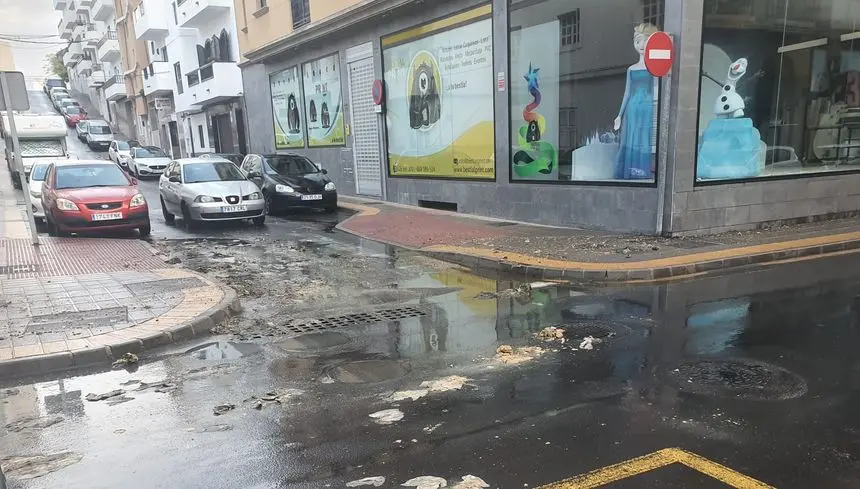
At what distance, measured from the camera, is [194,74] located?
104ft

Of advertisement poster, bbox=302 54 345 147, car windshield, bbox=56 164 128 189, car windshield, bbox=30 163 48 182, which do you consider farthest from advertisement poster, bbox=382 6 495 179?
car windshield, bbox=30 163 48 182

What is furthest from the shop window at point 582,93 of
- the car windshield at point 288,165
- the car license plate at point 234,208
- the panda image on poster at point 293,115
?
the panda image on poster at point 293,115

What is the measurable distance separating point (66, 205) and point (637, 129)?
455 inches

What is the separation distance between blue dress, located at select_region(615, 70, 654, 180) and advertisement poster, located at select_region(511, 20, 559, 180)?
1.72 metres

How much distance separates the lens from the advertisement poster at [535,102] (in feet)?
40.1

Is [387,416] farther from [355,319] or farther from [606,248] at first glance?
[606,248]

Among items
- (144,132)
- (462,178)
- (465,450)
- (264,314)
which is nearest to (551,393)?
(465,450)

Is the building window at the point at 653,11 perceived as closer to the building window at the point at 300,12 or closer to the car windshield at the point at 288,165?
the car windshield at the point at 288,165

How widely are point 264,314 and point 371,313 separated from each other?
4.37 feet

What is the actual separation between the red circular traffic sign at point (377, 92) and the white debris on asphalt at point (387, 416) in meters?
14.2

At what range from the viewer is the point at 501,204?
Result: 13.6 metres

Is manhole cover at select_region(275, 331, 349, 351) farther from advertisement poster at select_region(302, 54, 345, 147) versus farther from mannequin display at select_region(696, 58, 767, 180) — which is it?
advertisement poster at select_region(302, 54, 345, 147)

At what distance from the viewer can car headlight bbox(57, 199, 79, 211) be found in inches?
464

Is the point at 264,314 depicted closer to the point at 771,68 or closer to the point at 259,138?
the point at 771,68
